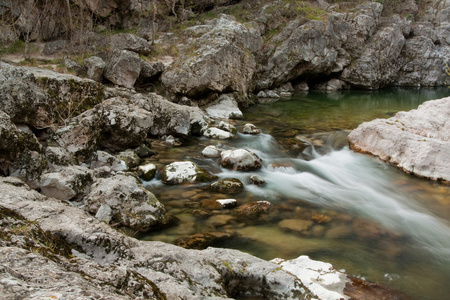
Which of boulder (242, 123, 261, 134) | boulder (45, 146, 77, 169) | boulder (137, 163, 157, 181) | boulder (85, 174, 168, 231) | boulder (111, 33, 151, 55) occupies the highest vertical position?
boulder (111, 33, 151, 55)

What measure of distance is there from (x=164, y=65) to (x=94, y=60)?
4.01 meters

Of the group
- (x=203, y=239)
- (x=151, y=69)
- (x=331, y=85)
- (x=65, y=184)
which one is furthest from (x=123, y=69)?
(x=331, y=85)

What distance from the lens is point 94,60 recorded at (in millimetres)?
16766

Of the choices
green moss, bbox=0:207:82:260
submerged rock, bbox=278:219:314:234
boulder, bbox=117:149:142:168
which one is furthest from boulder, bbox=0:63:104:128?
submerged rock, bbox=278:219:314:234

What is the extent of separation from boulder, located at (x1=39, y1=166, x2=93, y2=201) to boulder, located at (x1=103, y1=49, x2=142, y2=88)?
Result: 11.3 m

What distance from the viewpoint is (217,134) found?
13.4 m

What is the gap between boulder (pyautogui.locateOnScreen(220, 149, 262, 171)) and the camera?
9719 mm

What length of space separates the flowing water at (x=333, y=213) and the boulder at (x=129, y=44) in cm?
1005

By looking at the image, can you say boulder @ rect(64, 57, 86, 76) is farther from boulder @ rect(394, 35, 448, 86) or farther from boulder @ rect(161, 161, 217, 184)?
boulder @ rect(394, 35, 448, 86)

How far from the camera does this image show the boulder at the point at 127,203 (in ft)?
19.4

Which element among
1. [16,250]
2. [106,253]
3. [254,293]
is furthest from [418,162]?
[16,250]

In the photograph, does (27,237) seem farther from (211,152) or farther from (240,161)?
(211,152)

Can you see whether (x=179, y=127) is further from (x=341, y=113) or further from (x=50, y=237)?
(x=341, y=113)

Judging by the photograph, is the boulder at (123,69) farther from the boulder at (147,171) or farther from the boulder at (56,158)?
the boulder at (56,158)
